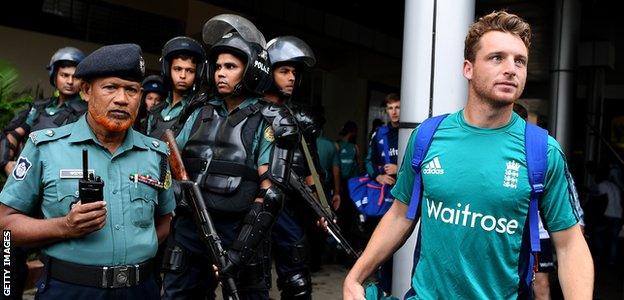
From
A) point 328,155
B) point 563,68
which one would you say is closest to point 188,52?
point 328,155

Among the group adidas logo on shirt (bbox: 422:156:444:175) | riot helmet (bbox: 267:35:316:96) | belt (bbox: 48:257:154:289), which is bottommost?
belt (bbox: 48:257:154:289)

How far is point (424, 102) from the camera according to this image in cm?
359

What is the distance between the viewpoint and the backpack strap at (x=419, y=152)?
6.86ft

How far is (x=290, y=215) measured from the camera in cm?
467

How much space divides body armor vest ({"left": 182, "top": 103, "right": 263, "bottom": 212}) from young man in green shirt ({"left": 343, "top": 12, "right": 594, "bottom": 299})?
160 cm

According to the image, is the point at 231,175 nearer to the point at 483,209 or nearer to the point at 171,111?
the point at 171,111

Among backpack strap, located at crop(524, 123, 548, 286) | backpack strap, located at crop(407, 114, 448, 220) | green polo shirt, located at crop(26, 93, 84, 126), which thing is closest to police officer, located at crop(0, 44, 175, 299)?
backpack strap, located at crop(407, 114, 448, 220)

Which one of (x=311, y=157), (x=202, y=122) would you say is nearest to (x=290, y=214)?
(x=311, y=157)

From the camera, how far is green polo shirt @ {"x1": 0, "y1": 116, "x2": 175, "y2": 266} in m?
2.17

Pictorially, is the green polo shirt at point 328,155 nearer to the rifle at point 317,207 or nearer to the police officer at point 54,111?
the rifle at point 317,207

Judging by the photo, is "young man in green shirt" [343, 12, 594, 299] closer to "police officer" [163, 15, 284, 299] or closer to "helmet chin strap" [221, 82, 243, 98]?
"police officer" [163, 15, 284, 299]

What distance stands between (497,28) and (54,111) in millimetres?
3804

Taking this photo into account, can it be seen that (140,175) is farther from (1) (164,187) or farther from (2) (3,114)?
(2) (3,114)

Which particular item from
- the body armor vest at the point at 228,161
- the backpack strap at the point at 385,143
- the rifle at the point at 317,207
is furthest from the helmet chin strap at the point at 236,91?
the backpack strap at the point at 385,143
